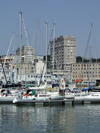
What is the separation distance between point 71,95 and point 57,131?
21.8 m

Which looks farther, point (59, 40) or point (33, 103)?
point (59, 40)

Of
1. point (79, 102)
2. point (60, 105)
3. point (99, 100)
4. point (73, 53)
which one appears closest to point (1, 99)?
point (60, 105)

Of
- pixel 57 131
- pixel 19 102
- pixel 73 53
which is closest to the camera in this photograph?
pixel 57 131

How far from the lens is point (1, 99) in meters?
42.8

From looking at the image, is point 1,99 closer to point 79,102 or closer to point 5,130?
point 79,102

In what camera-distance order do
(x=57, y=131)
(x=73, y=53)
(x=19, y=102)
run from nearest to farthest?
(x=57, y=131)
(x=19, y=102)
(x=73, y=53)

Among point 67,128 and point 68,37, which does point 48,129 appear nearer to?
point 67,128

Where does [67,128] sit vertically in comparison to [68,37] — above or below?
below

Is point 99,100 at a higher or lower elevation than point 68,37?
lower

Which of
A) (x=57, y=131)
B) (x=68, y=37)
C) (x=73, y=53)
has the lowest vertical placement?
(x=57, y=131)

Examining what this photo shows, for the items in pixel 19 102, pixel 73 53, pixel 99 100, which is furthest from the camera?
pixel 73 53

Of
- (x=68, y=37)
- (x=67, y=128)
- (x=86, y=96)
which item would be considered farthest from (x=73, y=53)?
(x=67, y=128)

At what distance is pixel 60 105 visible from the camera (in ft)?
136

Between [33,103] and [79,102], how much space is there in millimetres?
7611
